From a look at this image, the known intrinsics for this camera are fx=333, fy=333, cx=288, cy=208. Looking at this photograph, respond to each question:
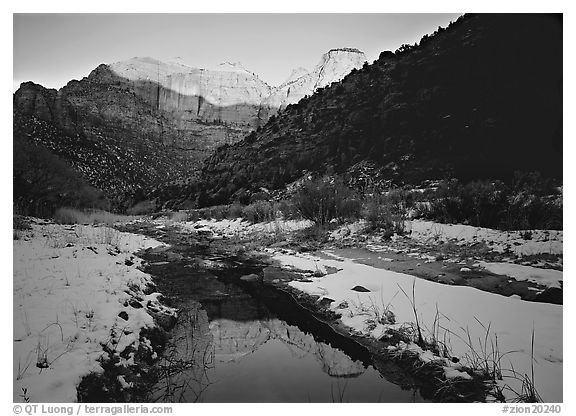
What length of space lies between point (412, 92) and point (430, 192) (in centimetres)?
1634

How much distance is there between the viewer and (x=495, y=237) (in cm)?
785

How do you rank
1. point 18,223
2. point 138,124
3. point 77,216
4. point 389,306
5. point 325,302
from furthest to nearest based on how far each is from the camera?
point 138,124 → point 77,216 → point 18,223 → point 325,302 → point 389,306

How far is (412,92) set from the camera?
2794 cm

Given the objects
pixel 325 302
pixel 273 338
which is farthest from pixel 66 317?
pixel 325 302

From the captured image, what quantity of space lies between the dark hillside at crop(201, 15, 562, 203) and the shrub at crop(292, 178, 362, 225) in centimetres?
558

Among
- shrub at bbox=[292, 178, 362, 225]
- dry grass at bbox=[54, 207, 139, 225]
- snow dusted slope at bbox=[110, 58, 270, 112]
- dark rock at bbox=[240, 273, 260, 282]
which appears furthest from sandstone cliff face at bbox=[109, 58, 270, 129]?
dry grass at bbox=[54, 207, 139, 225]

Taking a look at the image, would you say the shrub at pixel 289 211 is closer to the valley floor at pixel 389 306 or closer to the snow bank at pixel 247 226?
the snow bank at pixel 247 226

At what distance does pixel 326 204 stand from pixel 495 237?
6.27m

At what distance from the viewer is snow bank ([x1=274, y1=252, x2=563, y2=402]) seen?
308cm

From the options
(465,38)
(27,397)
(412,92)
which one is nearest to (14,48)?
(27,397)

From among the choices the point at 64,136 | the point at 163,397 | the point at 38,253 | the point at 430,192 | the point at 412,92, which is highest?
the point at 412,92

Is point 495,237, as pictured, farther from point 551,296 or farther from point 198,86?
point 198,86
